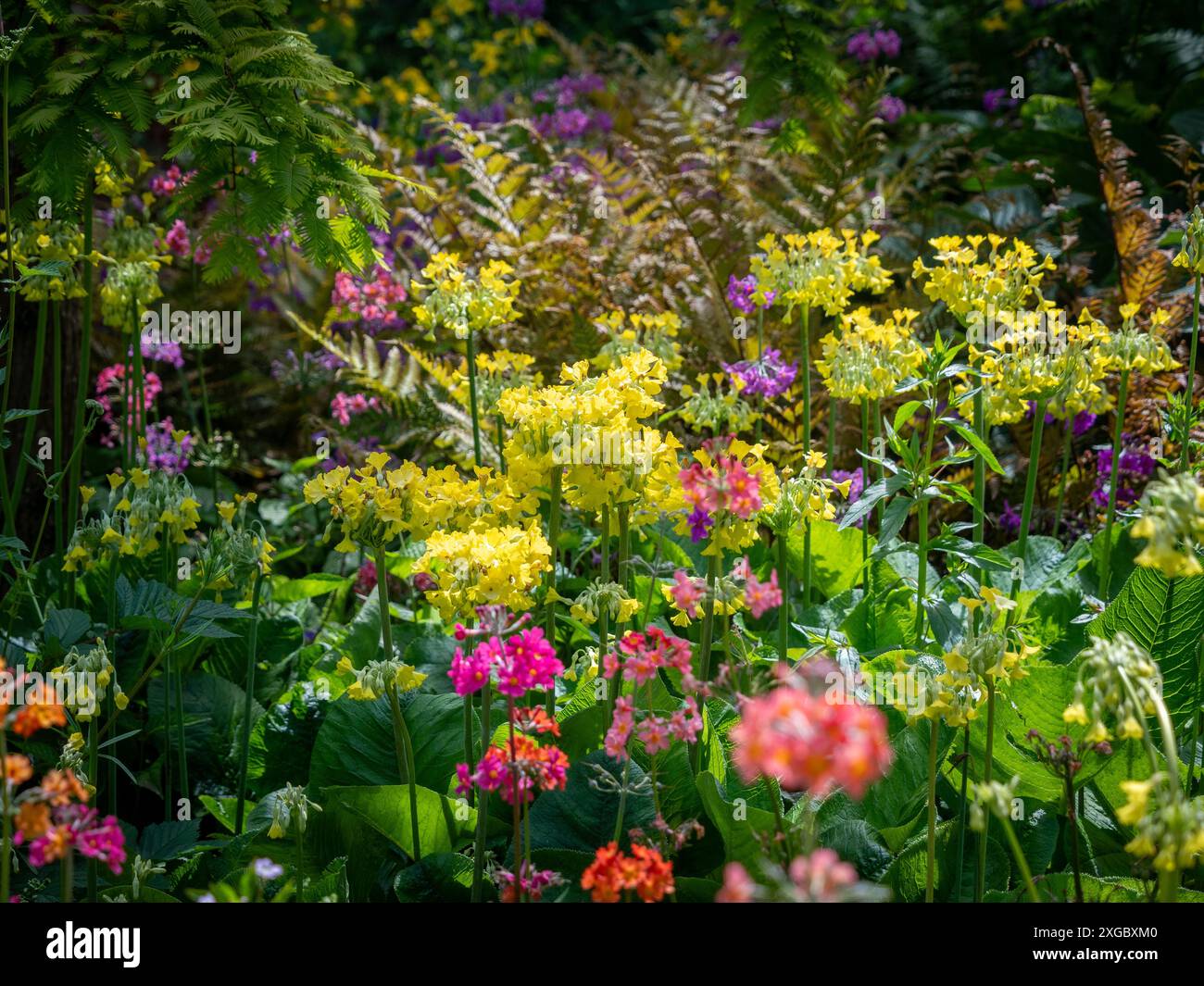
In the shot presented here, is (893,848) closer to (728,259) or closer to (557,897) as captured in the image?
(557,897)

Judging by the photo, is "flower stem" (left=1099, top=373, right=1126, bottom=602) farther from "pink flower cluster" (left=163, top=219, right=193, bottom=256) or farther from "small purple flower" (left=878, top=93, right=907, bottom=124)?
"small purple flower" (left=878, top=93, right=907, bottom=124)

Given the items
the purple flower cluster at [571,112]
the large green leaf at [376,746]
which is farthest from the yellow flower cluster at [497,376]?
the purple flower cluster at [571,112]

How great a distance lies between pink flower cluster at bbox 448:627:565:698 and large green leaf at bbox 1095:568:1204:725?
1.20 m

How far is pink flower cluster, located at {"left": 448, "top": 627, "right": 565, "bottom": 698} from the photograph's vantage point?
4.43ft

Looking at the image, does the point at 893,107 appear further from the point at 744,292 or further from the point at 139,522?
the point at 139,522

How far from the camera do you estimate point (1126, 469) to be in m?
3.04

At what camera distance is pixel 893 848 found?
6.12ft

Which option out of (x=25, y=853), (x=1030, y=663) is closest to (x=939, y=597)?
(x=1030, y=663)

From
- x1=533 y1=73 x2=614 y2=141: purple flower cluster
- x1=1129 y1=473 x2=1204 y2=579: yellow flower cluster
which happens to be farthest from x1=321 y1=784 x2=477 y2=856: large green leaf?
x1=533 y1=73 x2=614 y2=141: purple flower cluster

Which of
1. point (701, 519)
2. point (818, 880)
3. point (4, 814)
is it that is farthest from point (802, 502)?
point (4, 814)

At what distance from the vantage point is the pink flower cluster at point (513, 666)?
4.43ft

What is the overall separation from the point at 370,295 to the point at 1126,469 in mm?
2337

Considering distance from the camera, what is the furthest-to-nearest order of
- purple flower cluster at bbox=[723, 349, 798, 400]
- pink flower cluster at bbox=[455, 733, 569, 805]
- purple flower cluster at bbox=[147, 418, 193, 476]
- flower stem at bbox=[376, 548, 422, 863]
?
purple flower cluster at bbox=[147, 418, 193, 476], purple flower cluster at bbox=[723, 349, 798, 400], flower stem at bbox=[376, 548, 422, 863], pink flower cluster at bbox=[455, 733, 569, 805]
